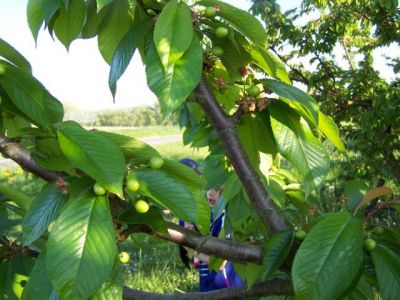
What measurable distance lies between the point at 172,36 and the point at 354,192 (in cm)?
66

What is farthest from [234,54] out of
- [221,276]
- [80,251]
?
[221,276]

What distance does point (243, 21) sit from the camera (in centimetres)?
98

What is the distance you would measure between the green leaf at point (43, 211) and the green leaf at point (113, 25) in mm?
512

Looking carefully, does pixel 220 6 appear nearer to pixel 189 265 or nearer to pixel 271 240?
pixel 271 240

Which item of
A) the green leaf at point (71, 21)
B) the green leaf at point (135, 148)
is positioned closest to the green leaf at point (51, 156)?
the green leaf at point (135, 148)

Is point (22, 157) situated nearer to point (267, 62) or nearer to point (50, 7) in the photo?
point (50, 7)

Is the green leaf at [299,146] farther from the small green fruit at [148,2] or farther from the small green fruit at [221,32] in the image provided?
the small green fruit at [148,2]

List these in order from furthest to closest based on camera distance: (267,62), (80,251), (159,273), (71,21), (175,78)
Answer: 1. (159,273)
2. (71,21)
3. (267,62)
4. (175,78)
5. (80,251)

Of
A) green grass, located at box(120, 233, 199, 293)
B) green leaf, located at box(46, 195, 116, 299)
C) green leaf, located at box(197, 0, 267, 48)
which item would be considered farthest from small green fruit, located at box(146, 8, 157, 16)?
green grass, located at box(120, 233, 199, 293)

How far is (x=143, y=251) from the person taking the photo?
18.6 ft

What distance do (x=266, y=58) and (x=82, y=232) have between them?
0.55m

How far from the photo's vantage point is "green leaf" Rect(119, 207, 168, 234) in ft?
2.75

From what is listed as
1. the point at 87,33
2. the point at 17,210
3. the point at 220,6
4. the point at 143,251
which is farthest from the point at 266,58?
the point at 143,251

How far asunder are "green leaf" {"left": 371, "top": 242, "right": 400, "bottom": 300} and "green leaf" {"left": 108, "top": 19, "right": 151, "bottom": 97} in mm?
645
